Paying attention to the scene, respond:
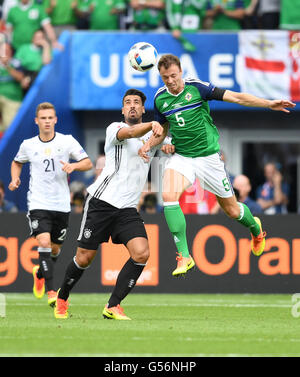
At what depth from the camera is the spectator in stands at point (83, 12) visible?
1925 cm

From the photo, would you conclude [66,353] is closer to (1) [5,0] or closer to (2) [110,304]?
(2) [110,304]

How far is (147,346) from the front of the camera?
26.3 ft

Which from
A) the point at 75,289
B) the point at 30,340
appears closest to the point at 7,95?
the point at 75,289

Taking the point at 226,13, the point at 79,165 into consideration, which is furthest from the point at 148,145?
the point at 226,13

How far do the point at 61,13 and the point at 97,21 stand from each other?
84 cm

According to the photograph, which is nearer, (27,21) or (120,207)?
(120,207)

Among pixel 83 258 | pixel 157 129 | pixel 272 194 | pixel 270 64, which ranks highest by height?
pixel 270 64

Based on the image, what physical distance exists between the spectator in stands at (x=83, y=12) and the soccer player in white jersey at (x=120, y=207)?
9.48 meters

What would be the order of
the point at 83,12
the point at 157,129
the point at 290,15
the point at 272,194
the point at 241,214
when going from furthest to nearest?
1. the point at 83,12
2. the point at 290,15
3. the point at 272,194
4. the point at 241,214
5. the point at 157,129

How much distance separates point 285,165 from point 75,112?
15.0 feet

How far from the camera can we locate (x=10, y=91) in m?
19.5

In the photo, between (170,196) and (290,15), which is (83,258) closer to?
(170,196)

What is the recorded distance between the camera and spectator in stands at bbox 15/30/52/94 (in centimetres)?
1903

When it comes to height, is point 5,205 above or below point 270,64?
below
